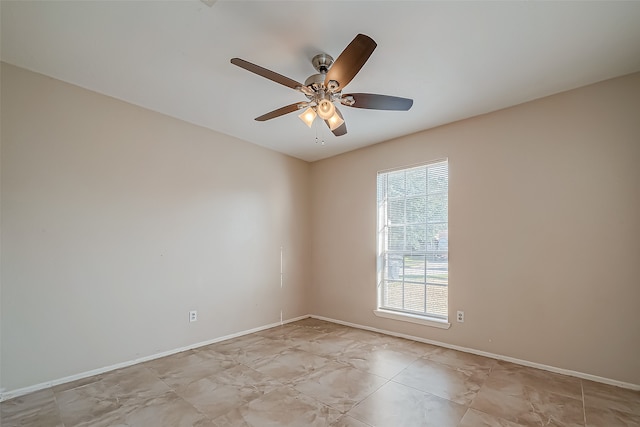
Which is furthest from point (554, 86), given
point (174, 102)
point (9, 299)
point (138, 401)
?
point (9, 299)

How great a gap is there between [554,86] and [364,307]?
10.7 feet

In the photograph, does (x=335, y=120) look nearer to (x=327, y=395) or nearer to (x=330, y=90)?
(x=330, y=90)

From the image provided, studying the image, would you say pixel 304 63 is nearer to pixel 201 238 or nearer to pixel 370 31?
pixel 370 31

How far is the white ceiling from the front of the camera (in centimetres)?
182

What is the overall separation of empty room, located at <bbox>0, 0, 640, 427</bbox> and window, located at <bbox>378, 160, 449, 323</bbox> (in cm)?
3

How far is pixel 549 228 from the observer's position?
2807 mm

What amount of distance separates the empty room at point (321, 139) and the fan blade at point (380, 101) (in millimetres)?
17

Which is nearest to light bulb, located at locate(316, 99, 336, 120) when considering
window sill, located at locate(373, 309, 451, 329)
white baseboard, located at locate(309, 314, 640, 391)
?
window sill, located at locate(373, 309, 451, 329)

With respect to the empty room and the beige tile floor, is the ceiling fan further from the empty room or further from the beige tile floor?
the beige tile floor

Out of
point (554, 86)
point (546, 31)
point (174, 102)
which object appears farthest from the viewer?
point (174, 102)

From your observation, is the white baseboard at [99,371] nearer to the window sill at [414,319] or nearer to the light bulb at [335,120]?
the window sill at [414,319]

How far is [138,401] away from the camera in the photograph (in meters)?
2.25

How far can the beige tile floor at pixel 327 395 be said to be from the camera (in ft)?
6.64

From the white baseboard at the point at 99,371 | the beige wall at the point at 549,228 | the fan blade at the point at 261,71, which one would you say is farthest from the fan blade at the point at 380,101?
the white baseboard at the point at 99,371
